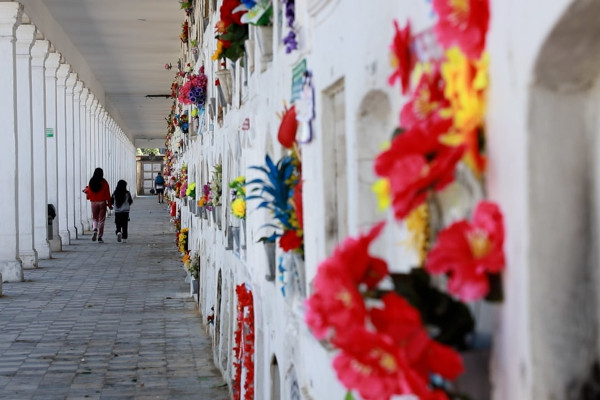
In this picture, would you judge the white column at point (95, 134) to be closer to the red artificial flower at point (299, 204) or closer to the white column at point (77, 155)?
the white column at point (77, 155)

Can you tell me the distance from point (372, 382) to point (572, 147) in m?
→ 0.71

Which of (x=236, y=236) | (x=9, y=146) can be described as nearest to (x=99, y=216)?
(x=9, y=146)

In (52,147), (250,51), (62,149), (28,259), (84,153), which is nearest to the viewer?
(250,51)

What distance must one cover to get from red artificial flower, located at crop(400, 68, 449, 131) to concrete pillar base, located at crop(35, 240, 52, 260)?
22530mm

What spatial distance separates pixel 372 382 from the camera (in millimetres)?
2537

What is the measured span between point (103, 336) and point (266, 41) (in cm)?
794

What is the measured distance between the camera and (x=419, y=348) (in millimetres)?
2480

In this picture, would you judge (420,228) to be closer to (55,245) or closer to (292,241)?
(292,241)

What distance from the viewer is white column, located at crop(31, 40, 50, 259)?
944 inches

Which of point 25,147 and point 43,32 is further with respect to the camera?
point 43,32

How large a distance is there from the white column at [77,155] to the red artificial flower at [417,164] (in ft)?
98.7

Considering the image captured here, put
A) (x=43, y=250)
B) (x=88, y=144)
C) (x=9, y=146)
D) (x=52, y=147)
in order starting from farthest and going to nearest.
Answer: (x=88, y=144) → (x=52, y=147) → (x=43, y=250) → (x=9, y=146)

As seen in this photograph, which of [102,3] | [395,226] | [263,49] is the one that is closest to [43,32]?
[102,3]

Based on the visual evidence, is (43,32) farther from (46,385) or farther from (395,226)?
(395,226)
